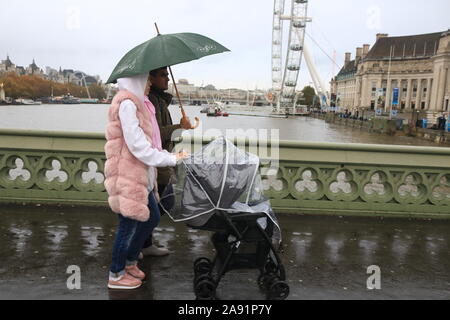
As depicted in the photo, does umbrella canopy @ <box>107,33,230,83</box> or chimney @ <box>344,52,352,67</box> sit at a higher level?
chimney @ <box>344,52,352,67</box>

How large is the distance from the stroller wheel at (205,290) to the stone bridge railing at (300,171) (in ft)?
7.80

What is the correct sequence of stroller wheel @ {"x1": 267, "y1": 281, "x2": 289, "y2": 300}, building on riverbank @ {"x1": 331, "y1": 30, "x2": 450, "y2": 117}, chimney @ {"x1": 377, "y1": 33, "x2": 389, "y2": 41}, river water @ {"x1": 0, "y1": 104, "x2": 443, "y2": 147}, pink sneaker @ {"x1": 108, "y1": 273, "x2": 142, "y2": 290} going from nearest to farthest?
stroller wheel @ {"x1": 267, "y1": 281, "x2": 289, "y2": 300}, pink sneaker @ {"x1": 108, "y1": 273, "x2": 142, "y2": 290}, river water @ {"x1": 0, "y1": 104, "x2": 443, "y2": 147}, building on riverbank @ {"x1": 331, "y1": 30, "x2": 450, "y2": 117}, chimney @ {"x1": 377, "y1": 33, "x2": 389, "y2": 41}

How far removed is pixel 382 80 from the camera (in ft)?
376

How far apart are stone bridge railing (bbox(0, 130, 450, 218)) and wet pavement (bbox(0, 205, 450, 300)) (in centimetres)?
18

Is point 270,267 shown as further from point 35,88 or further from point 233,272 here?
point 35,88

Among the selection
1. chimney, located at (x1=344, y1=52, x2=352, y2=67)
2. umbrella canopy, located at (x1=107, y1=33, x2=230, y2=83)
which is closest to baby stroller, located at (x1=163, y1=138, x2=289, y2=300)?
umbrella canopy, located at (x1=107, y1=33, x2=230, y2=83)

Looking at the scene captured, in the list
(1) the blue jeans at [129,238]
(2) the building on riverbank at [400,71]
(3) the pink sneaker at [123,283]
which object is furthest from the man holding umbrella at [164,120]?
(2) the building on riverbank at [400,71]

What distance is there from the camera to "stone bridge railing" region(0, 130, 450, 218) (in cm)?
532

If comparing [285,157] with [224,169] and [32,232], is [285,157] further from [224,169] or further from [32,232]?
[32,232]

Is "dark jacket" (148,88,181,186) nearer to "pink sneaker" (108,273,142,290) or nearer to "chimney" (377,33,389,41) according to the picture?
"pink sneaker" (108,273,142,290)

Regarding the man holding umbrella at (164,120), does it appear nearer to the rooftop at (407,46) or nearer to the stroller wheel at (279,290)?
the stroller wheel at (279,290)

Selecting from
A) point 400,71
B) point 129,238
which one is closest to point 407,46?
point 400,71

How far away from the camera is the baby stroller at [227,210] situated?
9.95 feet

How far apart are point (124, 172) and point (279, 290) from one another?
1.40 m
